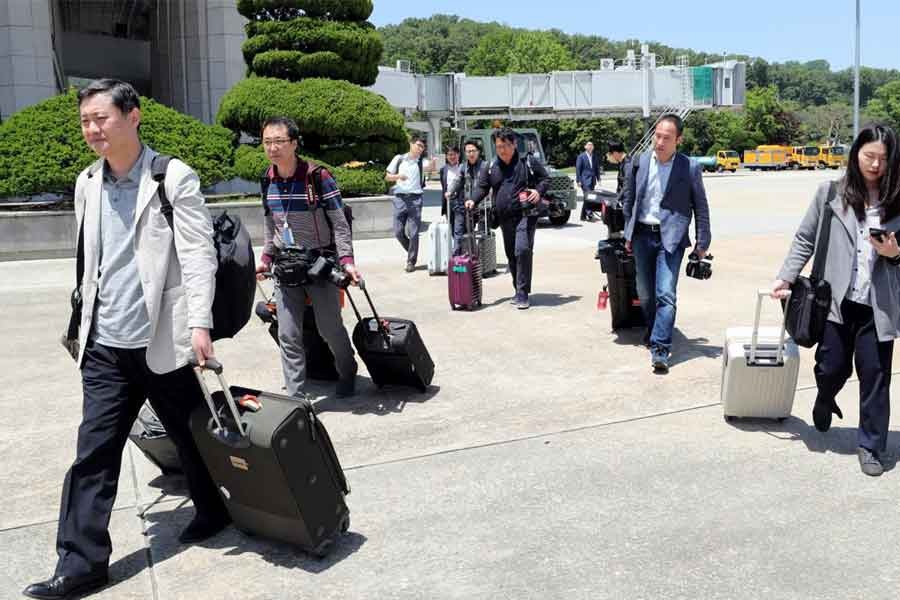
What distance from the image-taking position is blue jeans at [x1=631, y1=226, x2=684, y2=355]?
673 centimetres

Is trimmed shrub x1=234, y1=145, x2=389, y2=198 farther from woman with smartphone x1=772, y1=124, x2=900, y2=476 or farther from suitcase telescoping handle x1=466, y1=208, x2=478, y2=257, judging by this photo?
woman with smartphone x1=772, y1=124, x2=900, y2=476

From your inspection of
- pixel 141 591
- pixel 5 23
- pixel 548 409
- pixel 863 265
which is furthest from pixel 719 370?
pixel 5 23

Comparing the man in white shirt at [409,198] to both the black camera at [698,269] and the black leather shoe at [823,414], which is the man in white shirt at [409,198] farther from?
the black leather shoe at [823,414]

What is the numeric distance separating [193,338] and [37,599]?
119cm

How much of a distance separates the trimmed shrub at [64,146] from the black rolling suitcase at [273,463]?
1069cm

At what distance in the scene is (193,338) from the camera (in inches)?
141

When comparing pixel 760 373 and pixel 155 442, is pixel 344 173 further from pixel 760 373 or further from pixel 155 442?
pixel 155 442

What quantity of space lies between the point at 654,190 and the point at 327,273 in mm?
2662

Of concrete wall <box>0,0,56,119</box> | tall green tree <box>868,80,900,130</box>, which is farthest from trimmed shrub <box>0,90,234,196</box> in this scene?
tall green tree <box>868,80,900,130</box>

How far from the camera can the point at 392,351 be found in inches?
239

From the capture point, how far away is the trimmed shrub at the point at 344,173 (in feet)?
49.8

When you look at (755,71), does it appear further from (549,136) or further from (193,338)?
(193,338)

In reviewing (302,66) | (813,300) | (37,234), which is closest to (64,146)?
(37,234)

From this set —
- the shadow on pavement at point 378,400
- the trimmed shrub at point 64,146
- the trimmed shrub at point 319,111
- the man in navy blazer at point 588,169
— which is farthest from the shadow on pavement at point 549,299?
the man in navy blazer at point 588,169
